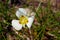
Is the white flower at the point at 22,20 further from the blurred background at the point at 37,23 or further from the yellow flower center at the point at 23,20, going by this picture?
the blurred background at the point at 37,23

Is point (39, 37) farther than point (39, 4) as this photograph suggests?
No

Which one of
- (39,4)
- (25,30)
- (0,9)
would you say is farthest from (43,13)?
(0,9)

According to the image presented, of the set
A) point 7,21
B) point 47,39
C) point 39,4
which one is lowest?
point 47,39

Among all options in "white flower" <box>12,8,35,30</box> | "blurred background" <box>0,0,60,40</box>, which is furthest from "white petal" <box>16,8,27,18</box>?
"blurred background" <box>0,0,60,40</box>

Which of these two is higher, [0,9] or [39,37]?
[0,9]

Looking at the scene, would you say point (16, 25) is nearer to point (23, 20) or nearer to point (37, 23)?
point (23, 20)

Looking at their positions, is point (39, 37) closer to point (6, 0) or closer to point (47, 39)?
point (47, 39)

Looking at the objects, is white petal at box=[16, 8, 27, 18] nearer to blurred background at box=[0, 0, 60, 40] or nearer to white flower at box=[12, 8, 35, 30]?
white flower at box=[12, 8, 35, 30]

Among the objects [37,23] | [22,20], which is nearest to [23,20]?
[22,20]
